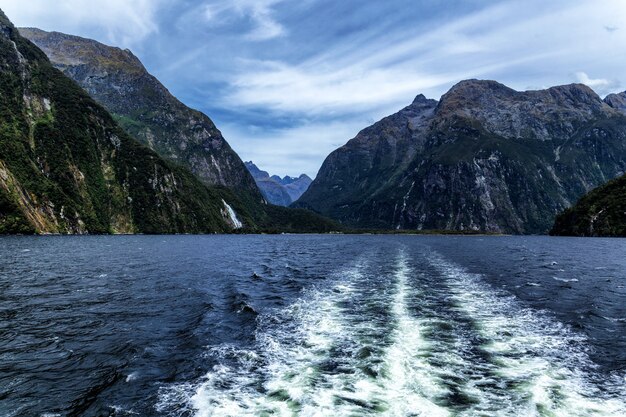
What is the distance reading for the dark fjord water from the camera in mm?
15648

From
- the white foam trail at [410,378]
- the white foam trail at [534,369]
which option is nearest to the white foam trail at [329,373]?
the white foam trail at [410,378]

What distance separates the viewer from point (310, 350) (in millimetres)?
22359

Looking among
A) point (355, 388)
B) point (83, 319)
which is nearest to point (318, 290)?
point (83, 319)

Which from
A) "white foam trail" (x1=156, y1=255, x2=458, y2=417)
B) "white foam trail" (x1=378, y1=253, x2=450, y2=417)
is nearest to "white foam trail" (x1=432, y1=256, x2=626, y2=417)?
"white foam trail" (x1=378, y1=253, x2=450, y2=417)

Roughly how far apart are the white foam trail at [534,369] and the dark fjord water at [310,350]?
0.10 meters

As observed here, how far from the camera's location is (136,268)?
201ft

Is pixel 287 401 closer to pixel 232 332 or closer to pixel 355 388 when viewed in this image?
pixel 355 388

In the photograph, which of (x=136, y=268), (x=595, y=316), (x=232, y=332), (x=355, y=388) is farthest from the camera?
(x=136, y=268)

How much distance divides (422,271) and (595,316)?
31.3 meters

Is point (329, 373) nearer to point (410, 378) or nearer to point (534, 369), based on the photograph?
point (410, 378)

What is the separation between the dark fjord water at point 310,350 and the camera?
15648 millimetres

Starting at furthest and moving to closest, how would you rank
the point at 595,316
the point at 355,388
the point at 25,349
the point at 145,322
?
the point at 595,316, the point at 145,322, the point at 25,349, the point at 355,388

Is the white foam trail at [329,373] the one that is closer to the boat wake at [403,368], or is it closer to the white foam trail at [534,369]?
the boat wake at [403,368]

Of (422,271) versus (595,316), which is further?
(422,271)
